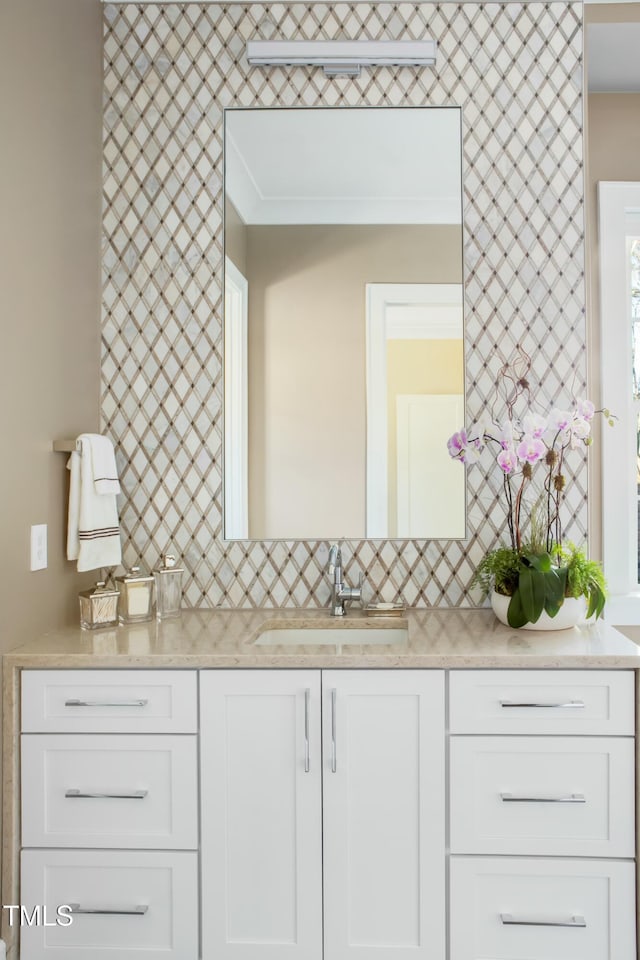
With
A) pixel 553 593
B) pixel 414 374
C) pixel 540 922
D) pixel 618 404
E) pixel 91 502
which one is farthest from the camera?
pixel 618 404

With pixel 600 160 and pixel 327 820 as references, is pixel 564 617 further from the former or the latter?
pixel 600 160

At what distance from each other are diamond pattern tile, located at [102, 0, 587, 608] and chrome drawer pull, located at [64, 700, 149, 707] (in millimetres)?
568

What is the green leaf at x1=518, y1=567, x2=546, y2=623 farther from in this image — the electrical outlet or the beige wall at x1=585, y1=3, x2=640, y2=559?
the electrical outlet

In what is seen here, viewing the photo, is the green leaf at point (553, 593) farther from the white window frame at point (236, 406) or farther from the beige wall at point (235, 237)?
the beige wall at point (235, 237)

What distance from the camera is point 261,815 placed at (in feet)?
5.46

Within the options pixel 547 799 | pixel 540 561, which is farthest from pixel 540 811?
pixel 540 561

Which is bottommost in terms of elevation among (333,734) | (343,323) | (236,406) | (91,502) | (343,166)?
(333,734)

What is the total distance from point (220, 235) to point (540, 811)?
5.93 feet

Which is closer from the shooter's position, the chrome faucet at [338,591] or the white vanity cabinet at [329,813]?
the white vanity cabinet at [329,813]

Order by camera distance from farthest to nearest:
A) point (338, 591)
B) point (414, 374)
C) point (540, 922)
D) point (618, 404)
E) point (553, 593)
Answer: point (618, 404) < point (414, 374) < point (338, 591) < point (553, 593) < point (540, 922)

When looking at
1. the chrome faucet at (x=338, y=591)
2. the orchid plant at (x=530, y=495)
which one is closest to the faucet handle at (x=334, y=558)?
the chrome faucet at (x=338, y=591)

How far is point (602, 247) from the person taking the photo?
7.88 ft

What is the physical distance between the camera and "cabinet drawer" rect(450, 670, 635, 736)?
1633mm

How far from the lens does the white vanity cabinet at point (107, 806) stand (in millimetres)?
1669
